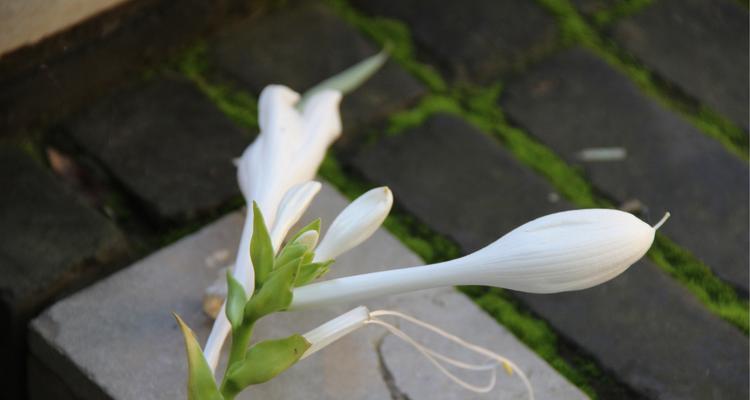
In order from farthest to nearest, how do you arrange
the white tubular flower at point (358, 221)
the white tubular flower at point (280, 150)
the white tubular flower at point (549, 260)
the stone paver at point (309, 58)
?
the stone paver at point (309, 58)
the white tubular flower at point (280, 150)
the white tubular flower at point (358, 221)
the white tubular flower at point (549, 260)

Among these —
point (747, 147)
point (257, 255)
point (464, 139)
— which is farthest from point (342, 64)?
point (257, 255)

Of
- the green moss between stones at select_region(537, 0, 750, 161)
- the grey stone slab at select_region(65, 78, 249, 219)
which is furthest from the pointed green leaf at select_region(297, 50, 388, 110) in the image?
the green moss between stones at select_region(537, 0, 750, 161)

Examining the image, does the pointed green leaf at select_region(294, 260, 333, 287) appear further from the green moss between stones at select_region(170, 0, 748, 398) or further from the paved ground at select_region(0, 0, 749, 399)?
the green moss between stones at select_region(170, 0, 748, 398)

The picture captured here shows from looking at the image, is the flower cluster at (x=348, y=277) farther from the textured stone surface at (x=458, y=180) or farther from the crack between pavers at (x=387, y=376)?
the textured stone surface at (x=458, y=180)

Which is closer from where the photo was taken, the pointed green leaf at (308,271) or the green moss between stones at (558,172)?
the pointed green leaf at (308,271)

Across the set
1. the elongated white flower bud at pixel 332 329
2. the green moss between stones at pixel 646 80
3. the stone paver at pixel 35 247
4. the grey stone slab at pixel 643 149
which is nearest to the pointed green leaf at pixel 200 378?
the elongated white flower bud at pixel 332 329

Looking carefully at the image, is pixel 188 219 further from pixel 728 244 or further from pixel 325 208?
pixel 728 244

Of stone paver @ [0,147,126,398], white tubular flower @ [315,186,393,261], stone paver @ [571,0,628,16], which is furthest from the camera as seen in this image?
stone paver @ [571,0,628,16]
